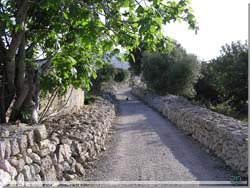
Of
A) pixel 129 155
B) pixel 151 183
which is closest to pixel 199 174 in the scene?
pixel 151 183

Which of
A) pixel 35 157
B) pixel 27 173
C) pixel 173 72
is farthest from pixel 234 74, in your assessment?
pixel 27 173

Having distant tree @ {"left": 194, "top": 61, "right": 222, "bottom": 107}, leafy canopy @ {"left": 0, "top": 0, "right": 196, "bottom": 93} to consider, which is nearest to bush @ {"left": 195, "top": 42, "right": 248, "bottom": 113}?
distant tree @ {"left": 194, "top": 61, "right": 222, "bottom": 107}

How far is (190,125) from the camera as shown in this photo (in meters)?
10.4

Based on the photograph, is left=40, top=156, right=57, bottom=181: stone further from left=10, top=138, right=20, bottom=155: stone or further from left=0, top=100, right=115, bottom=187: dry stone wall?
left=10, top=138, right=20, bottom=155: stone

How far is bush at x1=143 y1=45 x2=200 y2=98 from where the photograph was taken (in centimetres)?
2228

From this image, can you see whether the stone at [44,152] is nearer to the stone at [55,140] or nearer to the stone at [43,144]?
the stone at [43,144]

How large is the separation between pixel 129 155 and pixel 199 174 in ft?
6.50

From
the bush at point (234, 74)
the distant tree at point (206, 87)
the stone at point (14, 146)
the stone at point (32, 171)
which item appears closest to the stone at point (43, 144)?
the stone at point (32, 171)

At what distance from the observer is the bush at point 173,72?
22281 millimetres

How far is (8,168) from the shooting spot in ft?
13.5

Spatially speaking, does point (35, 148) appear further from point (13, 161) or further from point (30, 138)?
point (13, 161)

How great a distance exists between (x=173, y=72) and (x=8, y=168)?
1925cm

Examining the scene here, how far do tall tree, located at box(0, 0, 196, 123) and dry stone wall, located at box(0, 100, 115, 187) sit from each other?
1107 mm

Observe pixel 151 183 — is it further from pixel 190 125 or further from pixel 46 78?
pixel 190 125
